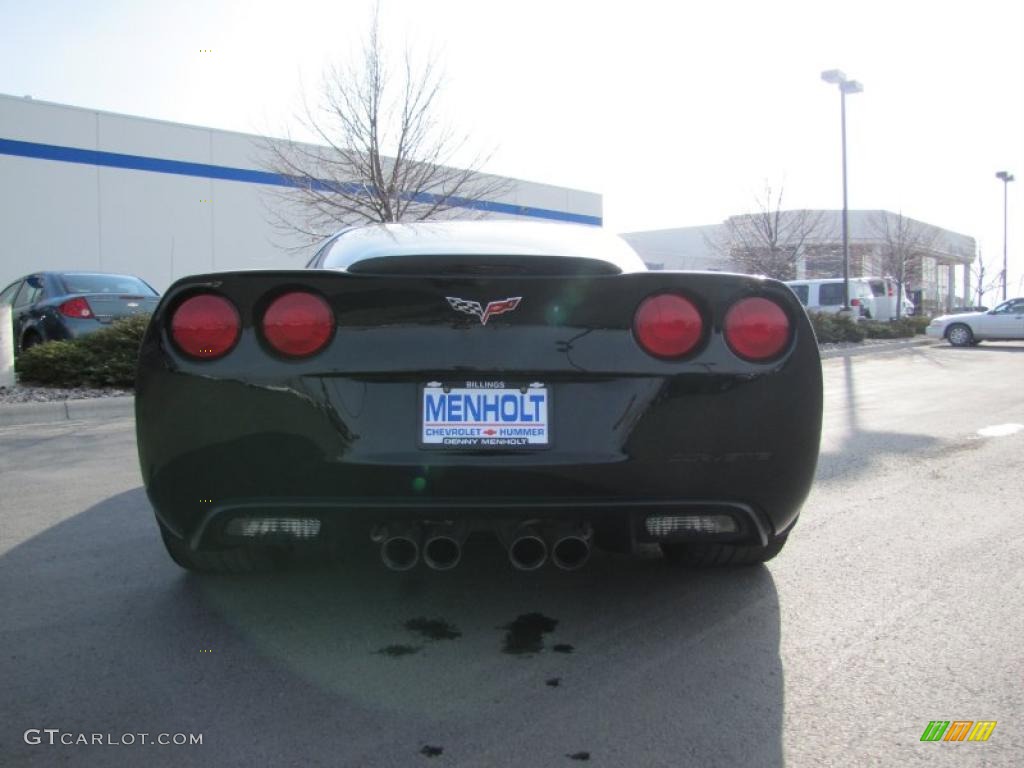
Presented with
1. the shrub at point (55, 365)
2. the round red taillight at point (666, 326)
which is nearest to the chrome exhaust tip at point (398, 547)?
the round red taillight at point (666, 326)

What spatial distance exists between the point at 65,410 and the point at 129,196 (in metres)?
14.7

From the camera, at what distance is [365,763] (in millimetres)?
1974

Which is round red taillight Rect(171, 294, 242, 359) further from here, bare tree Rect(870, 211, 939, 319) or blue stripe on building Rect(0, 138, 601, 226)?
bare tree Rect(870, 211, 939, 319)

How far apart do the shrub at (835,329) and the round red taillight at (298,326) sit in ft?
67.2

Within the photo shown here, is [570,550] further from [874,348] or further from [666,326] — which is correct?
[874,348]

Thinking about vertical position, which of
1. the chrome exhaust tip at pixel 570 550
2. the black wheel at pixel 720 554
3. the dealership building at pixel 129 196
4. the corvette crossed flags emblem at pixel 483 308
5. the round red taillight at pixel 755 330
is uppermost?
the dealership building at pixel 129 196

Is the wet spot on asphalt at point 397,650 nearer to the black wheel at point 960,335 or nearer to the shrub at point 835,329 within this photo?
the shrub at point 835,329

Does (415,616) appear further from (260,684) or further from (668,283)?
(668,283)

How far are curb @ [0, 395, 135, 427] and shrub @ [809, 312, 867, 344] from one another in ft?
56.7

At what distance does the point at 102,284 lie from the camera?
34.6ft

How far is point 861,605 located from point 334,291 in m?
2.12

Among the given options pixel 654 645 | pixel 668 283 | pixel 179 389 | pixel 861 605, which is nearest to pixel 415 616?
pixel 654 645

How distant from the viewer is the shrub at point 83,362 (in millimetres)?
9094

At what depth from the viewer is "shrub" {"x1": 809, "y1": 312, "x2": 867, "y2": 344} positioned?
21672 millimetres
